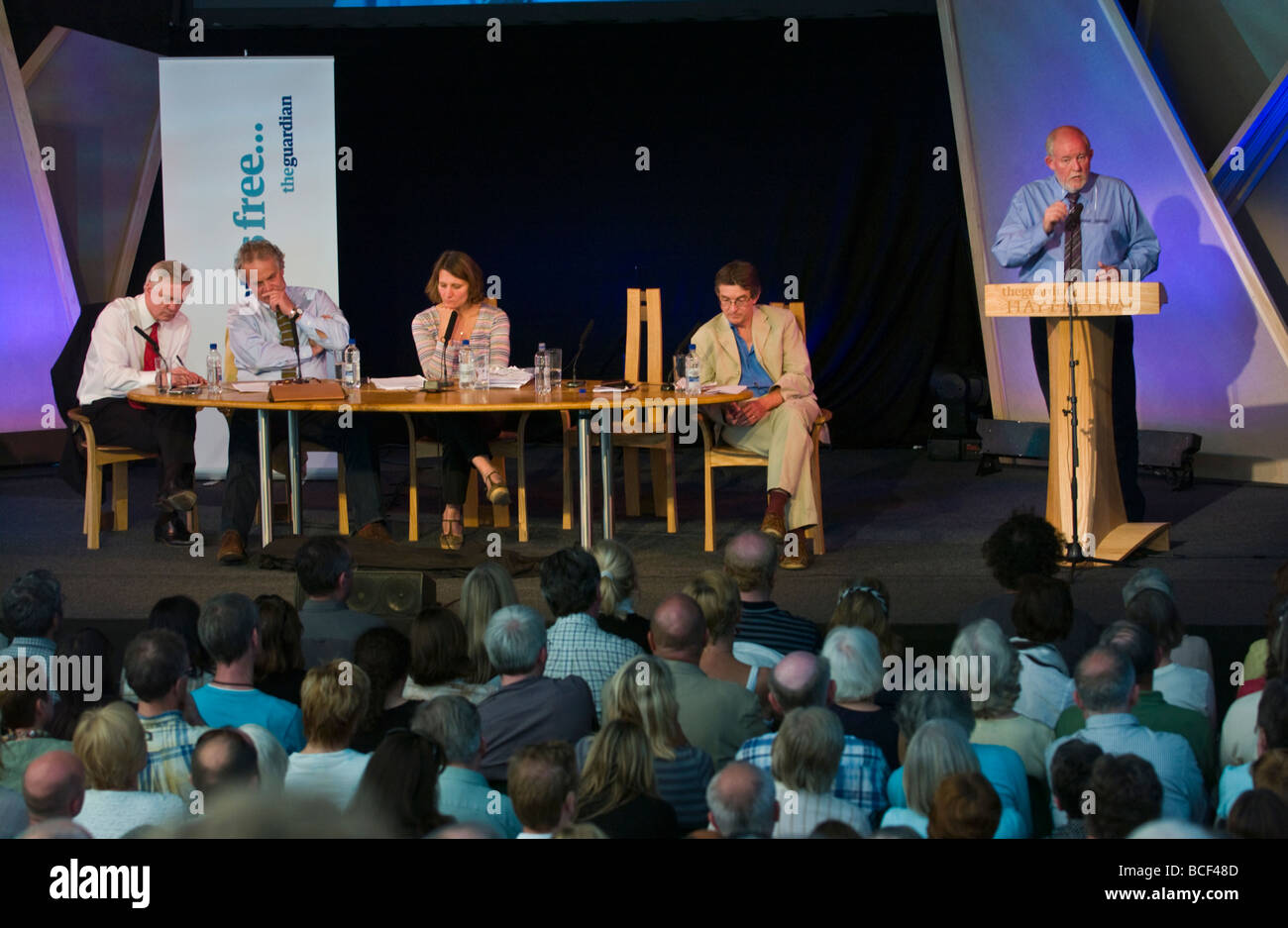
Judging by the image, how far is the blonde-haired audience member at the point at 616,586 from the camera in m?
3.54

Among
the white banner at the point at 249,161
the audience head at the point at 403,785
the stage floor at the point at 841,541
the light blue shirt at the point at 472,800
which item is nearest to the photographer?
the audience head at the point at 403,785

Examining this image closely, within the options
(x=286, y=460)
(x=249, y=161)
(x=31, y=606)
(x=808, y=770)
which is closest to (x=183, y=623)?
(x=31, y=606)

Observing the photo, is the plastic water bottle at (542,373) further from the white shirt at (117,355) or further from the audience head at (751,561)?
the audience head at (751,561)

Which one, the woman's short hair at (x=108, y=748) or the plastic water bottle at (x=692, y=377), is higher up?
the plastic water bottle at (x=692, y=377)

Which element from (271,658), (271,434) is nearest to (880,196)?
(271,434)

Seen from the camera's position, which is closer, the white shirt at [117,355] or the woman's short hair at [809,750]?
→ the woman's short hair at [809,750]

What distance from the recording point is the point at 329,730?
2.58 metres

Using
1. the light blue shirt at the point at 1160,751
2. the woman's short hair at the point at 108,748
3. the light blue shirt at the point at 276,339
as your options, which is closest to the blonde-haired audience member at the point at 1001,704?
the light blue shirt at the point at 1160,751

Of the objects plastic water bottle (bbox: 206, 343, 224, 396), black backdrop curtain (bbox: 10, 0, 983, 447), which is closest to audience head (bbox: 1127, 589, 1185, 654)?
plastic water bottle (bbox: 206, 343, 224, 396)

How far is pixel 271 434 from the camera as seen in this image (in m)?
5.59

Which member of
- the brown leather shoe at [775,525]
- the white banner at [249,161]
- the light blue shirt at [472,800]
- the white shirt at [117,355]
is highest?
the white banner at [249,161]

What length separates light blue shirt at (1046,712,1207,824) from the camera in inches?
99.5

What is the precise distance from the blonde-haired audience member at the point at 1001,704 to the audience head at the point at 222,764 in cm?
124

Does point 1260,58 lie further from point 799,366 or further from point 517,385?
point 517,385
